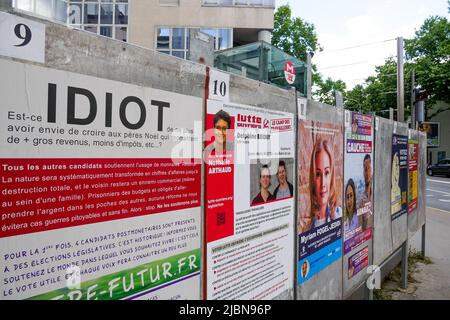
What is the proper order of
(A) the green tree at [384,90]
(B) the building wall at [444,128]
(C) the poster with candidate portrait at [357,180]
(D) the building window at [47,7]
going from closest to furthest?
(D) the building window at [47,7] → (C) the poster with candidate portrait at [357,180] → (A) the green tree at [384,90] → (B) the building wall at [444,128]

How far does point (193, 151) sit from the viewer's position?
6.48 ft

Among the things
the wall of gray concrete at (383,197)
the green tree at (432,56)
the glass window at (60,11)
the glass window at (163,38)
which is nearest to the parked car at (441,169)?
the green tree at (432,56)

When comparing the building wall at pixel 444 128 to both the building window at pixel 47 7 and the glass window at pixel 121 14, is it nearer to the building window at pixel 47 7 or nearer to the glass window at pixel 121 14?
the glass window at pixel 121 14

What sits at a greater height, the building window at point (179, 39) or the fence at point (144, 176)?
the building window at point (179, 39)

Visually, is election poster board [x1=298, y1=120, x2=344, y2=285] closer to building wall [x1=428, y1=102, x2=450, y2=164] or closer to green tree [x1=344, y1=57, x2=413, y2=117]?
green tree [x1=344, y1=57, x2=413, y2=117]

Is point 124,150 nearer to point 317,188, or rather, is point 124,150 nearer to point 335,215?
point 317,188

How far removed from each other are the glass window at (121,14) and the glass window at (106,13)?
0.36m

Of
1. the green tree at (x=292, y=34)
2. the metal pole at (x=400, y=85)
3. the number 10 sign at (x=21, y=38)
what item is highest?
the green tree at (x=292, y=34)

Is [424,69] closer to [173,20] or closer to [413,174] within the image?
[173,20]

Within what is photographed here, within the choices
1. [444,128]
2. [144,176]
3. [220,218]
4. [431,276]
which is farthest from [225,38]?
[444,128]

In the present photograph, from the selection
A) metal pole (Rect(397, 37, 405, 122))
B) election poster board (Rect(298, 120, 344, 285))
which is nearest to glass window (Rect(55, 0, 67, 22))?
election poster board (Rect(298, 120, 344, 285))

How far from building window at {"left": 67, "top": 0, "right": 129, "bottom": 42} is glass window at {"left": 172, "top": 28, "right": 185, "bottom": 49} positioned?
270cm

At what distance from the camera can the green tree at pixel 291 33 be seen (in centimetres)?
3645

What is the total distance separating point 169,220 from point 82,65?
80 centimetres
